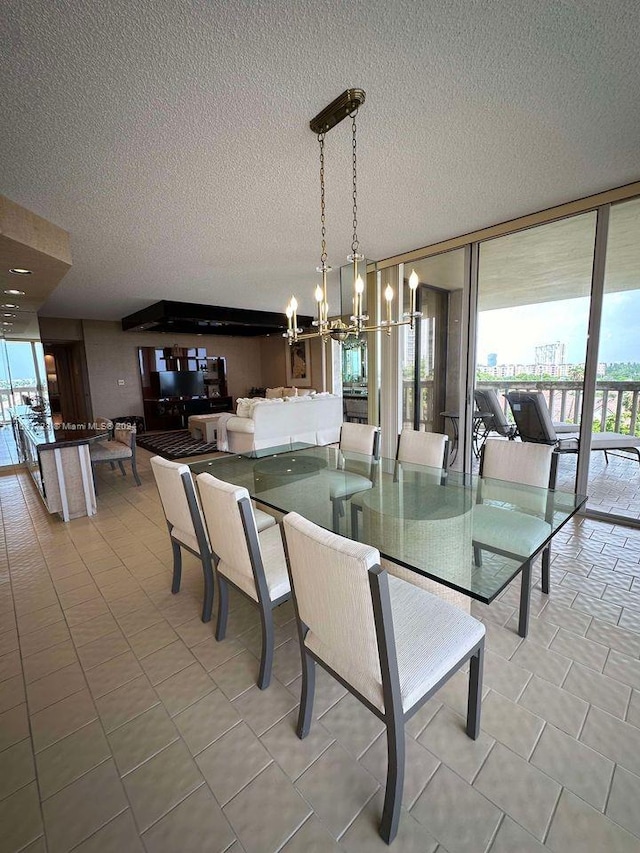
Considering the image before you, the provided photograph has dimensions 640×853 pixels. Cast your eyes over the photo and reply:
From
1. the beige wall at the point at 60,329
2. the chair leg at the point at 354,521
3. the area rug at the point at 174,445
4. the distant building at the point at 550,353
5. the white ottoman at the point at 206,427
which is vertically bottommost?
the area rug at the point at 174,445

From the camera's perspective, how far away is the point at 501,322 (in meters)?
3.71

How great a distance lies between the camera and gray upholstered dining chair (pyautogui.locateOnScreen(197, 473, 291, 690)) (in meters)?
1.47

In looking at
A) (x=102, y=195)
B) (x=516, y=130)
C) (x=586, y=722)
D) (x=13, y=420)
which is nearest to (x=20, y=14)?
(x=102, y=195)

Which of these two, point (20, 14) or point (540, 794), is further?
point (20, 14)

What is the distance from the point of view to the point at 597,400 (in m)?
3.16

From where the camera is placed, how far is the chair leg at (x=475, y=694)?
1.29 metres

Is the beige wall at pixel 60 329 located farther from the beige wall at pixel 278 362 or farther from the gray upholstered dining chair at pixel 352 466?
the gray upholstered dining chair at pixel 352 466

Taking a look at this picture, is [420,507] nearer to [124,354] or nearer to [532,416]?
[532,416]

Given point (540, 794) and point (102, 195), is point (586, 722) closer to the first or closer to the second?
point (540, 794)

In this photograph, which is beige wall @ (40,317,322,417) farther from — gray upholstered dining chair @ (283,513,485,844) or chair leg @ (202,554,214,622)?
gray upholstered dining chair @ (283,513,485,844)

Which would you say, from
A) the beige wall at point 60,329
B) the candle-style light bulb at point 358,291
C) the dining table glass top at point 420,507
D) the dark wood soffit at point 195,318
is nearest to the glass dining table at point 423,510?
the dining table glass top at point 420,507

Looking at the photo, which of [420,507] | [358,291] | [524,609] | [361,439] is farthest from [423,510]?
[361,439]

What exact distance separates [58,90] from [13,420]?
5.67 metres

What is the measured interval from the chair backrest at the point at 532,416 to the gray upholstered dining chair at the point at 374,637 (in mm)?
2833
